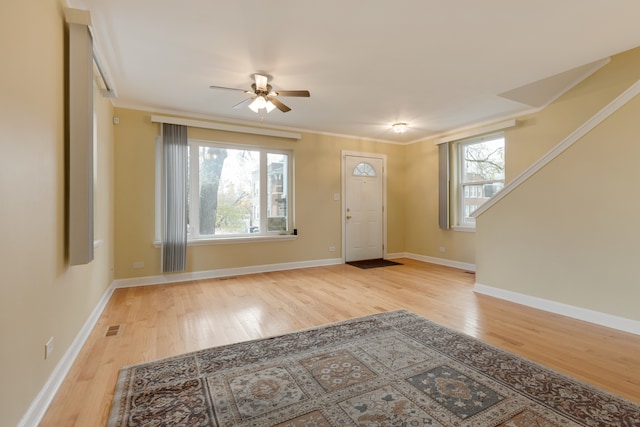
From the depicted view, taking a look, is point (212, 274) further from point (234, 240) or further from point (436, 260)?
point (436, 260)

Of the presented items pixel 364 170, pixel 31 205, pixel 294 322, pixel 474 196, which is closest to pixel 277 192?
pixel 364 170

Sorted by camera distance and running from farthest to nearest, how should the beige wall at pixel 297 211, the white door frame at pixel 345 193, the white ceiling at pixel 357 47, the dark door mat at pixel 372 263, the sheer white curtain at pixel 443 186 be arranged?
the white door frame at pixel 345 193 → the dark door mat at pixel 372 263 → the sheer white curtain at pixel 443 186 → the white ceiling at pixel 357 47 → the beige wall at pixel 297 211

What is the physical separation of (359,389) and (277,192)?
4051mm

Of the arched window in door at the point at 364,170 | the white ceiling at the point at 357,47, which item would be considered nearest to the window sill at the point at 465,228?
the arched window in door at the point at 364,170

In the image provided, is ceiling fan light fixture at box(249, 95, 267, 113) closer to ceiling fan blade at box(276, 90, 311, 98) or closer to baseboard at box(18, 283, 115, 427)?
ceiling fan blade at box(276, 90, 311, 98)

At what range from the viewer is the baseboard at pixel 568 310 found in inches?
105

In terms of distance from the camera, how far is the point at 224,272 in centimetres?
484

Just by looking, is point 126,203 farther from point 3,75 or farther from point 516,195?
point 516,195

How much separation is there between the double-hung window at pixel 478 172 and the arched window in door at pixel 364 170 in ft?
5.62

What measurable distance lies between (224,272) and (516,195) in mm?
4333

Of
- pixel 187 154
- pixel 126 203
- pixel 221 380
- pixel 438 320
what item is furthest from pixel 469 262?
pixel 126 203


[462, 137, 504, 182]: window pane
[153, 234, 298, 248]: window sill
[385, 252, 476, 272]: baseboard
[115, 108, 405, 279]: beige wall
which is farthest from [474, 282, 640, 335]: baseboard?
[153, 234, 298, 248]: window sill

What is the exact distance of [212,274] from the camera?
4.75 meters

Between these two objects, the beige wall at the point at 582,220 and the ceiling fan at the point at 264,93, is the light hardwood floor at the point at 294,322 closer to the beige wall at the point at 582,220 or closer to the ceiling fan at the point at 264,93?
the beige wall at the point at 582,220
